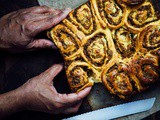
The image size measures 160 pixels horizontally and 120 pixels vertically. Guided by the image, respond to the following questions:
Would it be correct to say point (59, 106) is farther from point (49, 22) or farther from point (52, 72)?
point (49, 22)

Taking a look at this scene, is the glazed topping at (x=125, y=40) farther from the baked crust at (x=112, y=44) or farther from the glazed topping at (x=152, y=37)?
the glazed topping at (x=152, y=37)

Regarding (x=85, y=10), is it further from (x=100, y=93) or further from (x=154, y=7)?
(x=100, y=93)

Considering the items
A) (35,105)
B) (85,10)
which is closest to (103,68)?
(85,10)

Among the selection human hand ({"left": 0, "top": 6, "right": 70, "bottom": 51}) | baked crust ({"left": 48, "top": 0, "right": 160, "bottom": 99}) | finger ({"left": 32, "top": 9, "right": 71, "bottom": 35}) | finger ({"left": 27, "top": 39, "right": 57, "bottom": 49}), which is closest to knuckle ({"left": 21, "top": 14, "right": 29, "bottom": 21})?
human hand ({"left": 0, "top": 6, "right": 70, "bottom": 51})

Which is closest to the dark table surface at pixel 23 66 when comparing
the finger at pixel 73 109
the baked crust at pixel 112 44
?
the finger at pixel 73 109

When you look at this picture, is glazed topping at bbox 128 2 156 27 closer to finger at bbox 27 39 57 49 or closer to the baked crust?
the baked crust

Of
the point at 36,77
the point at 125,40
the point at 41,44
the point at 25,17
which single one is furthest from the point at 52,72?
the point at 125,40
